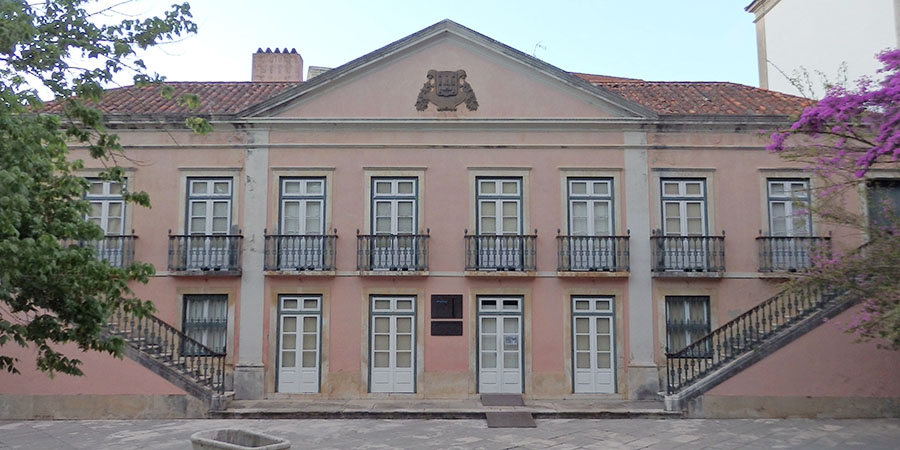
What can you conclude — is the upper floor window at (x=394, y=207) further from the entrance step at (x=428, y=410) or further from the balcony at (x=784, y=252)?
the balcony at (x=784, y=252)

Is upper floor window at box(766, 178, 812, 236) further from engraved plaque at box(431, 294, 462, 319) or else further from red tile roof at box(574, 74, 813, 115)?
engraved plaque at box(431, 294, 462, 319)

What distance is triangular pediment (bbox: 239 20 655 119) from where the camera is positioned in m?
13.8

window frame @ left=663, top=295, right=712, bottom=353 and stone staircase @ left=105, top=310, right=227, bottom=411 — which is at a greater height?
window frame @ left=663, top=295, right=712, bottom=353

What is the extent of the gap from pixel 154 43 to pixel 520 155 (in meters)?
7.94

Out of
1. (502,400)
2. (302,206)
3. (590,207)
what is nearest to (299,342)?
(302,206)

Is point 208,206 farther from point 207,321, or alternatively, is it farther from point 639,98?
point 639,98

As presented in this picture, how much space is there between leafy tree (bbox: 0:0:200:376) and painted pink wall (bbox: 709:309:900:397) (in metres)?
9.51

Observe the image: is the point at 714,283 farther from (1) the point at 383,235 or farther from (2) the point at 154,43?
(2) the point at 154,43

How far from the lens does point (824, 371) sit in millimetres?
11789

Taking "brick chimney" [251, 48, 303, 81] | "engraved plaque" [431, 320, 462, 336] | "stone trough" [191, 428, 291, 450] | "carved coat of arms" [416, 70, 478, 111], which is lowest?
"stone trough" [191, 428, 291, 450]

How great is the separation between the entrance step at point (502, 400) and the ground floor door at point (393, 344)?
1403 millimetres

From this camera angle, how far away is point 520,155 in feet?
45.3

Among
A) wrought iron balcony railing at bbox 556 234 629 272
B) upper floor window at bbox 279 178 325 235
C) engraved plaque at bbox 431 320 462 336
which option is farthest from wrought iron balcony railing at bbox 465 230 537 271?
upper floor window at bbox 279 178 325 235

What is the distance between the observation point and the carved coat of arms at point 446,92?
45.5 feet
